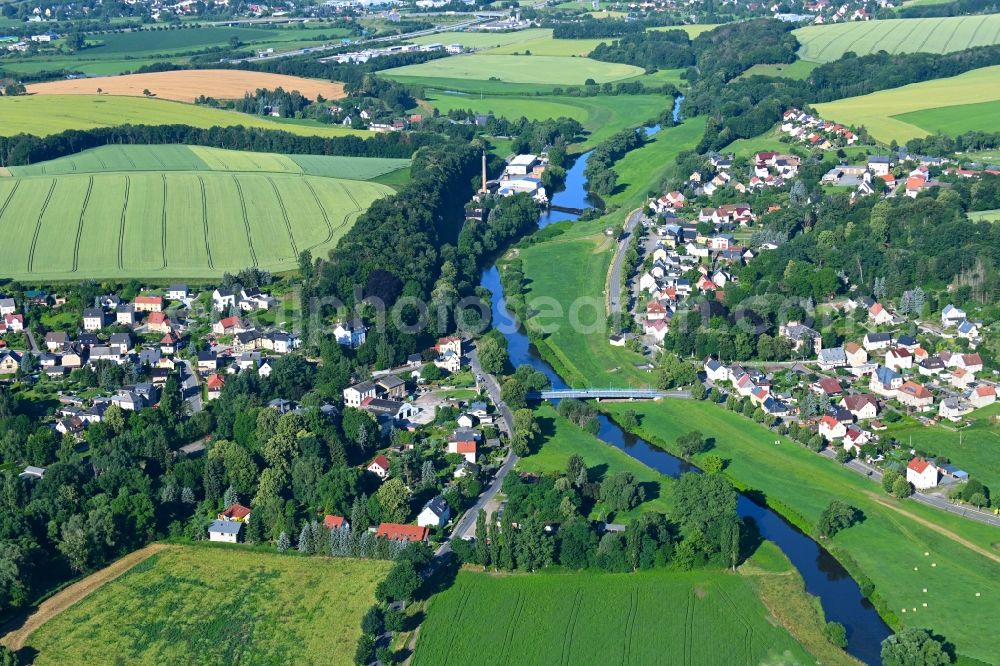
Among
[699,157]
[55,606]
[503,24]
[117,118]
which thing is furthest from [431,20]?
[55,606]

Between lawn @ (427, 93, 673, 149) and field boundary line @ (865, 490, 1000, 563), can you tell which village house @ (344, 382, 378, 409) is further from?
lawn @ (427, 93, 673, 149)

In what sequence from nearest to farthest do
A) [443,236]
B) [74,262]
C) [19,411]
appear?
[19,411], [74,262], [443,236]

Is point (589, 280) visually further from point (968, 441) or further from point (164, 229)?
point (968, 441)

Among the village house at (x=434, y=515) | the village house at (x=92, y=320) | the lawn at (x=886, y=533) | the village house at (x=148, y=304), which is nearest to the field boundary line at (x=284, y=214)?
the village house at (x=148, y=304)

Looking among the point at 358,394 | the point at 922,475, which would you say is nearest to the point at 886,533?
the point at 922,475

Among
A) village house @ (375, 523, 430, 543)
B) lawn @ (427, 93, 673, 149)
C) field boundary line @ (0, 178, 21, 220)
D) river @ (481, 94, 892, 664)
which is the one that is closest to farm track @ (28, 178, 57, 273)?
field boundary line @ (0, 178, 21, 220)

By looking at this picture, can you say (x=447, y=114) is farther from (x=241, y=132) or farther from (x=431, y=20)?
(x=431, y=20)
